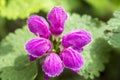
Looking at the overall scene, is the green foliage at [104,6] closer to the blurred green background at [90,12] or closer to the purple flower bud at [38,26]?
the blurred green background at [90,12]

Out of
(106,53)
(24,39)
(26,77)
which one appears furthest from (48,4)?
(26,77)

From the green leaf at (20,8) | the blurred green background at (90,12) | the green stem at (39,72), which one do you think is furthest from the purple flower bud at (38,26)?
the blurred green background at (90,12)

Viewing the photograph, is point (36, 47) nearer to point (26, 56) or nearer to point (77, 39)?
point (77, 39)

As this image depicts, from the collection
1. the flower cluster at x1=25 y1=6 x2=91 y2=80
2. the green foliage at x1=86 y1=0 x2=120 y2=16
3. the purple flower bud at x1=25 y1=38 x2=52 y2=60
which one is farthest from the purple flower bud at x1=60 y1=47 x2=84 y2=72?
the green foliage at x1=86 y1=0 x2=120 y2=16

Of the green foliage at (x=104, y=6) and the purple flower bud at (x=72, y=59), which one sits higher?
the purple flower bud at (x=72, y=59)

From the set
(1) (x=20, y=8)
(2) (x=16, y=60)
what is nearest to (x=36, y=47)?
(2) (x=16, y=60)

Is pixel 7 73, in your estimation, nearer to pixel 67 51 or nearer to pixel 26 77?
pixel 26 77
